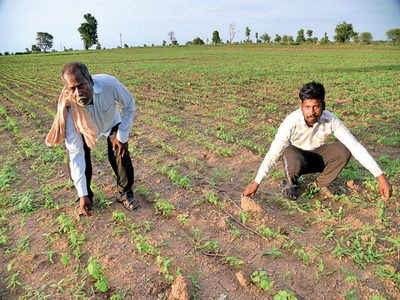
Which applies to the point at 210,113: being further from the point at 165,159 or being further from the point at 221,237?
the point at 221,237

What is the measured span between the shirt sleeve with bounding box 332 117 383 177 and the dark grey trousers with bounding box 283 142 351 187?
9.1 inches

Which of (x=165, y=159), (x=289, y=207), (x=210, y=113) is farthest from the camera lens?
(x=210, y=113)

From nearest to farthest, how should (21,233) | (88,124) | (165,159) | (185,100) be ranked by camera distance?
(88,124) < (21,233) < (165,159) < (185,100)

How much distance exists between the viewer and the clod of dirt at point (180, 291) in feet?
6.53

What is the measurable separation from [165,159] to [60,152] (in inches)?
73.7

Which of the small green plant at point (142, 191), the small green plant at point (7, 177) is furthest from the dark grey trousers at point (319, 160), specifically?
the small green plant at point (7, 177)

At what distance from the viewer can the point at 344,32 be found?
55.6m

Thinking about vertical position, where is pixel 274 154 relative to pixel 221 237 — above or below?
above

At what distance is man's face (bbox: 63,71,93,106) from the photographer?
2.25 m

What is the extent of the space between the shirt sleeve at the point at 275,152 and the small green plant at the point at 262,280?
Result: 953mm

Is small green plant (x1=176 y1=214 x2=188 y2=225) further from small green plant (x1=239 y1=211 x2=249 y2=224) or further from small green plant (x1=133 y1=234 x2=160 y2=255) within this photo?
small green plant (x1=239 y1=211 x2=249 y2=224)

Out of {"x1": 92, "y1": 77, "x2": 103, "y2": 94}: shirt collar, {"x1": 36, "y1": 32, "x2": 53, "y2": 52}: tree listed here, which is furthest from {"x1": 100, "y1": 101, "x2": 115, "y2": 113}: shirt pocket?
{"x1": 36, "y1": 32, "x2": 53, "y2": 52}: tree

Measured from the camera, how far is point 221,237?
2635 millimetres

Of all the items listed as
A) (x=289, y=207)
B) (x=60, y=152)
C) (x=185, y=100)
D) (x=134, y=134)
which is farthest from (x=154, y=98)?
(x=289, y=207)
